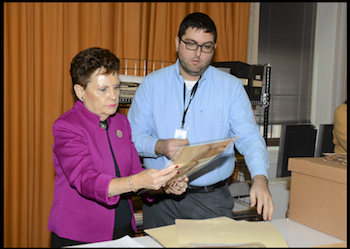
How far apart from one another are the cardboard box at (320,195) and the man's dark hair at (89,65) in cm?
83

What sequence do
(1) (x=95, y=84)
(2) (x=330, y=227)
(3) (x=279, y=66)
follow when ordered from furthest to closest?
1. (3) (x=279, y=66)
2. (1) (x=95, y=84)
3. (2) (x=330, y=227)

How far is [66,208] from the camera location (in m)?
1.25

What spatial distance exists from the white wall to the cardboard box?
2.89 meters

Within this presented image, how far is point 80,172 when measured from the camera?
3.79 ft

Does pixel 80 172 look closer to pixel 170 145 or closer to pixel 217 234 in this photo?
pixel 170 145

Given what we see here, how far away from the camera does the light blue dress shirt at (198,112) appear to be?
1663 millimetres

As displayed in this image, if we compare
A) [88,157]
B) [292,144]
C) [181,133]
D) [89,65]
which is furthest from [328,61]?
[88,157]

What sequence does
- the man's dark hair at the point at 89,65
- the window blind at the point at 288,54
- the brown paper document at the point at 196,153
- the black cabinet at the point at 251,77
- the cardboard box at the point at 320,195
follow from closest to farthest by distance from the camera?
1. the brown paper document at the point at 196,153
2. the cardboard box at the point at 320,195
3. the man's dark hair at the point at 89,65
4. the black cabinet at the point at 251,77
5. the window blind at the point at 288,54

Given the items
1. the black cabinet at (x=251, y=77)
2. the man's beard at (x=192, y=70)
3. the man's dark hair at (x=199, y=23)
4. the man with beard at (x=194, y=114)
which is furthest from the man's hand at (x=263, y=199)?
the black cabinet at (x=251, y=77)

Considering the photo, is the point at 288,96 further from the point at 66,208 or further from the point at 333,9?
the point at 66,208

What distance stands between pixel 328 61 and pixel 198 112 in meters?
2.88

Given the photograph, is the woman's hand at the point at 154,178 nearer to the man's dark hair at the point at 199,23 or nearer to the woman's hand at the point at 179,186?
the woman's hand at the point at 179,186

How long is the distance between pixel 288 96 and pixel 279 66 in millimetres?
363

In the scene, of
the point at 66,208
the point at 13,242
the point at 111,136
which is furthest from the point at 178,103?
the point at 13,242
